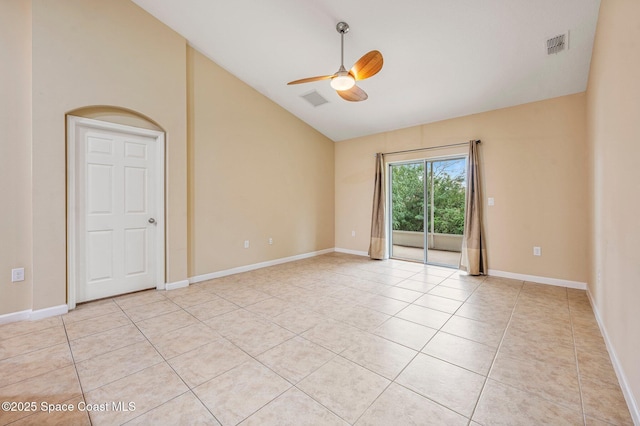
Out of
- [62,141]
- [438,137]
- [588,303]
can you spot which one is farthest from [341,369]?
[438,137]

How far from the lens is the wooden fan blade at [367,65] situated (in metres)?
2.48

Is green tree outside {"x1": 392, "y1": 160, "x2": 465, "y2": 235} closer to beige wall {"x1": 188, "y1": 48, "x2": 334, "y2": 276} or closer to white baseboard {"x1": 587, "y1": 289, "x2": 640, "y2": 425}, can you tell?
beige wall {"x1": 188, "y1": 48, "x2": 334, "y2": 276}

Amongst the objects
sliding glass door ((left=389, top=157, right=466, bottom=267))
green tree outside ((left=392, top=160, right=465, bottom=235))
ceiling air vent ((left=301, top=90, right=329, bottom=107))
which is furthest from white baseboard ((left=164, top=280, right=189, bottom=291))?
green tree outside ((left=392, top=160, right=465, bottom=235))

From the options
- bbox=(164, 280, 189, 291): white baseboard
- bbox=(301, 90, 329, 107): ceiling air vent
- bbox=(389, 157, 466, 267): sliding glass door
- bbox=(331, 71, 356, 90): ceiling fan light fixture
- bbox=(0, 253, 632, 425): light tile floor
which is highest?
bbox=(301, 90, 329, 107): ceiling air vent

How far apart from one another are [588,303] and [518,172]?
1933 mm

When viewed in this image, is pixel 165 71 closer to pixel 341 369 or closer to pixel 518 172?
pixel 341 369

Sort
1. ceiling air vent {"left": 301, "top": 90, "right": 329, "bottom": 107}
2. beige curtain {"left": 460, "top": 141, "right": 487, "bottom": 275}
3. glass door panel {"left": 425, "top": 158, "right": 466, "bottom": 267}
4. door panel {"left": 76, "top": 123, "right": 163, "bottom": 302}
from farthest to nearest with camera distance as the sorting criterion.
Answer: glass door panel {"left": 425, "top": 158, "right": 466, "bottom": 267}, ceiling air vent {"left": 301, "top": 90, "right": 329, "bottom": 107}, beige curtain {"left": 460, "top": 141, "right": 487, "bottom": 275}, door panel {"left": 76, "top": 123, "right": 163, "bottom": 302}

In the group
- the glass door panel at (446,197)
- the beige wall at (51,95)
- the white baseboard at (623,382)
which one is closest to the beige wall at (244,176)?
the beige wall at (51,95)

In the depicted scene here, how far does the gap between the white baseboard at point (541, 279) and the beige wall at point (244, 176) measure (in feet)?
11.4

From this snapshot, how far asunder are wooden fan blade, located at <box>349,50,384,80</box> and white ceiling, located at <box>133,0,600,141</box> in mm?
659

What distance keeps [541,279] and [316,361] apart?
3.79m

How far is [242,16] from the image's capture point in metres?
3.18

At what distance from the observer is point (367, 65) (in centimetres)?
261

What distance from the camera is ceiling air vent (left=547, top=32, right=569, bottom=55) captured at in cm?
274
